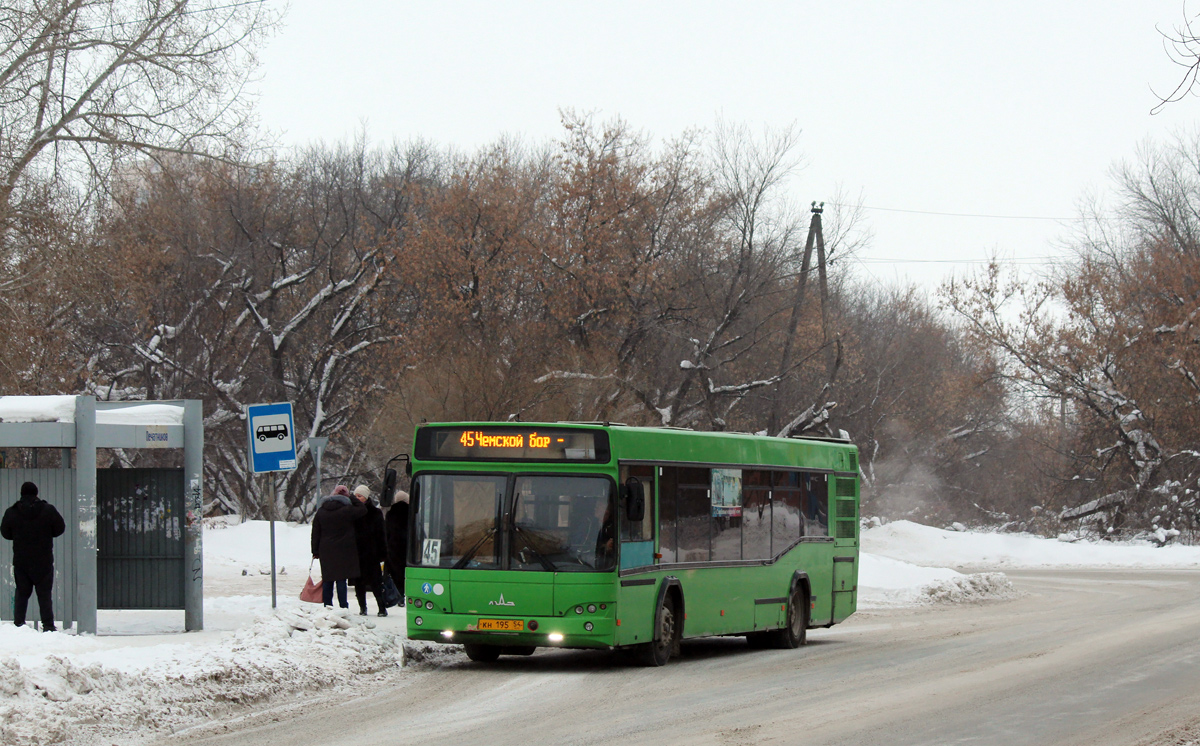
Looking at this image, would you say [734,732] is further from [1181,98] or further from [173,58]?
[173,58]

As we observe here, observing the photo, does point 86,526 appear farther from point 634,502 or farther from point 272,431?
point 634,502

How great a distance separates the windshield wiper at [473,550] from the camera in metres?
13.5

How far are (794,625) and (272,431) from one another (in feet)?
22.3

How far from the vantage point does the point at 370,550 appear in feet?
56.5

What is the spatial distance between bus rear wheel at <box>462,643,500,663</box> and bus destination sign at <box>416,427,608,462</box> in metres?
2.07

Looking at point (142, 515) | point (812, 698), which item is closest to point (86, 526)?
point (142, 515)

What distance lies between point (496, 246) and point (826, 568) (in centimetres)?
2284

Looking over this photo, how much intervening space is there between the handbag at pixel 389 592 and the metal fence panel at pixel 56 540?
469 centimetres

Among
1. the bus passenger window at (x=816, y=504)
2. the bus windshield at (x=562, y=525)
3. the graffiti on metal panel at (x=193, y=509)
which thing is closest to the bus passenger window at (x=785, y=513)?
the bus passenger window at (x=816, y=504)

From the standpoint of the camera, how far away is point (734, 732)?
9516 millimetres

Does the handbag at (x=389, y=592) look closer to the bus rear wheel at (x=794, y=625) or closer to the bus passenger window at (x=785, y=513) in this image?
the bus rear wheel at (x=794, y=625)

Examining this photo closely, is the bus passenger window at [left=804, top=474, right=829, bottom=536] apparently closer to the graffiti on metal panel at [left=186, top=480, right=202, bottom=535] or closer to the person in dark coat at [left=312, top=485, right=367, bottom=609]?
the person in dark coat at [left=312, top=485, right=367, bottom=609]

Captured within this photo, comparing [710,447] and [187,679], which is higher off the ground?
[710,447]

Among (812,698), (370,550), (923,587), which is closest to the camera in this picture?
(812,698)
